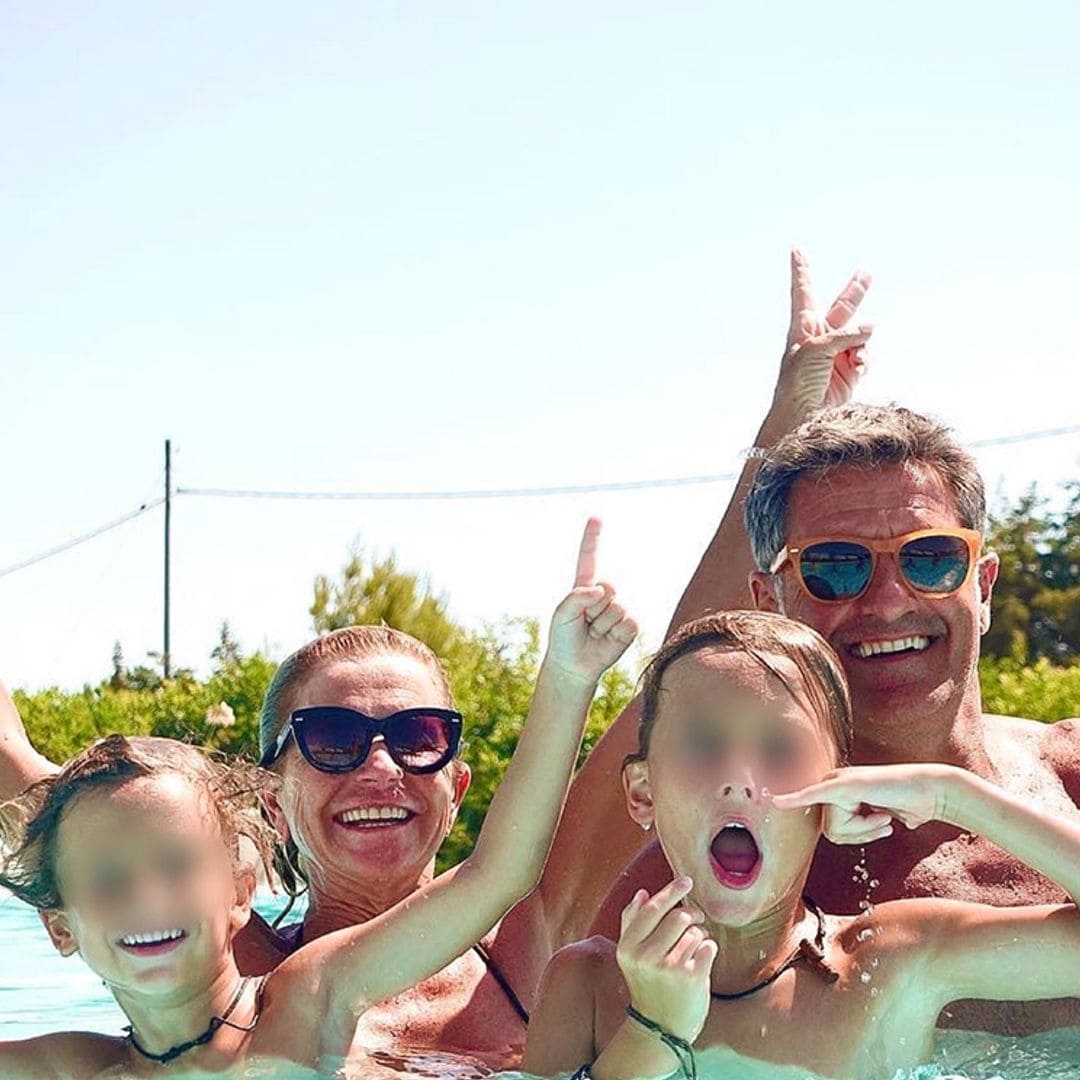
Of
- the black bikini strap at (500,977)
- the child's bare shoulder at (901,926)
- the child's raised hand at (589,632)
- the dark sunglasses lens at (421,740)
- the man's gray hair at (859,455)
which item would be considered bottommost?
the black bikini strap at (500,977)

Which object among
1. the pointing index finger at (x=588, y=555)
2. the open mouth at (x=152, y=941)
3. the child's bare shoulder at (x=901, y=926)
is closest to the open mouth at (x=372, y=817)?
the open mouth at (x=152, y=941)

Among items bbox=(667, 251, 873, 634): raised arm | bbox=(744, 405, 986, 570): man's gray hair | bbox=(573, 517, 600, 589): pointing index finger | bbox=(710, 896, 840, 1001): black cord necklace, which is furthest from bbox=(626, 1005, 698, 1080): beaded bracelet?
bbox=(667, 251, 873, 634): raised arm

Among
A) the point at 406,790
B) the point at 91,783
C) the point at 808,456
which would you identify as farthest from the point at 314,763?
the point at 808,456

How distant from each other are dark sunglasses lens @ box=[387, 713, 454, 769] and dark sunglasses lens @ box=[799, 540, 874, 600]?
3.09 ft

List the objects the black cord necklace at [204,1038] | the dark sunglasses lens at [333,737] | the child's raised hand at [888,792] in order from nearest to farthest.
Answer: the child's raised hand at [888,792] → the black cord necklace at [204,1038] → the dark sunglasses lens at [333,737]

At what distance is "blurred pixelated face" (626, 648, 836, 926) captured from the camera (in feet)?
10.9

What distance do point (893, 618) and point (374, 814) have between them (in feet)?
4.25

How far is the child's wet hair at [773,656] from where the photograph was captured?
3527mm

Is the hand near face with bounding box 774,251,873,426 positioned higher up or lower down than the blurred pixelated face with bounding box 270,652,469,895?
higher up

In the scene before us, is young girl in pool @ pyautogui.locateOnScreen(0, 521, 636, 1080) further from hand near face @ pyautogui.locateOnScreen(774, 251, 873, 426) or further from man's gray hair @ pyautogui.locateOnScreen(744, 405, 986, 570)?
hand near face @ pyautogui.locateOnScreen(774, 251, 873, 426)

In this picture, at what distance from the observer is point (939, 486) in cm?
421

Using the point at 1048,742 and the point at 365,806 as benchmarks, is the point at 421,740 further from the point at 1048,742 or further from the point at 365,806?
the point at 1048,742

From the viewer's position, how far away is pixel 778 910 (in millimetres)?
3529

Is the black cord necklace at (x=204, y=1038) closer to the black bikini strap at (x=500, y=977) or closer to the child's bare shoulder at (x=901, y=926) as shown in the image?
the black bikini strap at (x=500, y=977)
